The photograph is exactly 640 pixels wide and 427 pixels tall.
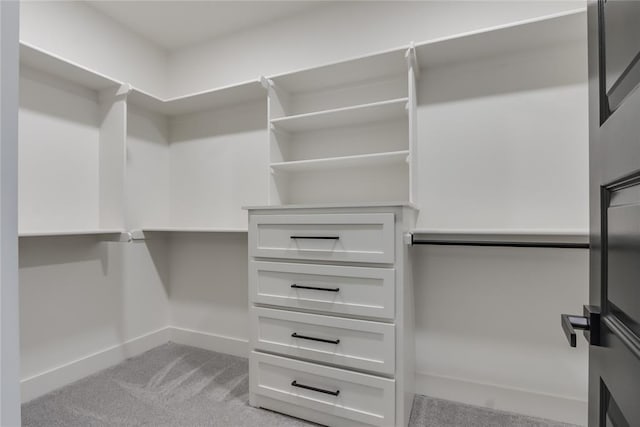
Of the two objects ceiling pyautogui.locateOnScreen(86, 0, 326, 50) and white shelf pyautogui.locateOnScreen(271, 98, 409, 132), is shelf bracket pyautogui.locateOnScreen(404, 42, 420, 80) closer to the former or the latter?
white shelf pyautogui.locateOnScreen(271, 98, 409, 132)

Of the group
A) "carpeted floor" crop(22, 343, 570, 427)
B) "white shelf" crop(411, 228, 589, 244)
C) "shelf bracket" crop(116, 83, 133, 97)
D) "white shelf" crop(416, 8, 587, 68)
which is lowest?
"carpeted floor" crop(22, 343, 570, 427)

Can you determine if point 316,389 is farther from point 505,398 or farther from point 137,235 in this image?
point 137,235

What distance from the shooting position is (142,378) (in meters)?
2.00

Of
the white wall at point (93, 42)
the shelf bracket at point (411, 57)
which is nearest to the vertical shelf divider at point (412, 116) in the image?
the shelf bracket at point (411, 57)

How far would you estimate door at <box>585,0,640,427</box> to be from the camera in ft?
1.46

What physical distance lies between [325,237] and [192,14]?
1.86m

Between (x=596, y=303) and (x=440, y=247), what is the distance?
1.23 metres

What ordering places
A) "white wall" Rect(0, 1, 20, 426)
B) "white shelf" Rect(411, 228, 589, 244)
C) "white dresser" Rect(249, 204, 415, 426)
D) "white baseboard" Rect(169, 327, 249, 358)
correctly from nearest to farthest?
"white wall" Rect(0, 1, 20, 426) < "white dresser" Rect(249, 204, 415, 426) < "white shelf" Rect(411, 228, 589, 244) < "white baseboard" Rect(169, 327, 249, 358)

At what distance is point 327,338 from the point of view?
5.09ft

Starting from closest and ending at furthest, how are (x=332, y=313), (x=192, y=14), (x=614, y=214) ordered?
(x=614, y=214)
(x=332, y=313)
(x=192, y=14)

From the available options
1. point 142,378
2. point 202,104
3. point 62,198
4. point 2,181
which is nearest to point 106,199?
point 62,198

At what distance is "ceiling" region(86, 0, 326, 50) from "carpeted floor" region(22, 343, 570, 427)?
7.80 ft

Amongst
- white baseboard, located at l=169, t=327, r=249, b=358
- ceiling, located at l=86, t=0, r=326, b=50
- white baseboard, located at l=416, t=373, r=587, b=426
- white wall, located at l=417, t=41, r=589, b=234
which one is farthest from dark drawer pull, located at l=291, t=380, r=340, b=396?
ceiling, located at l=86, t=0, r=326, b=50

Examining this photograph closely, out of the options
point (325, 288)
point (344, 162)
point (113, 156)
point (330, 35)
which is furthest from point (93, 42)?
point (325, 288)
